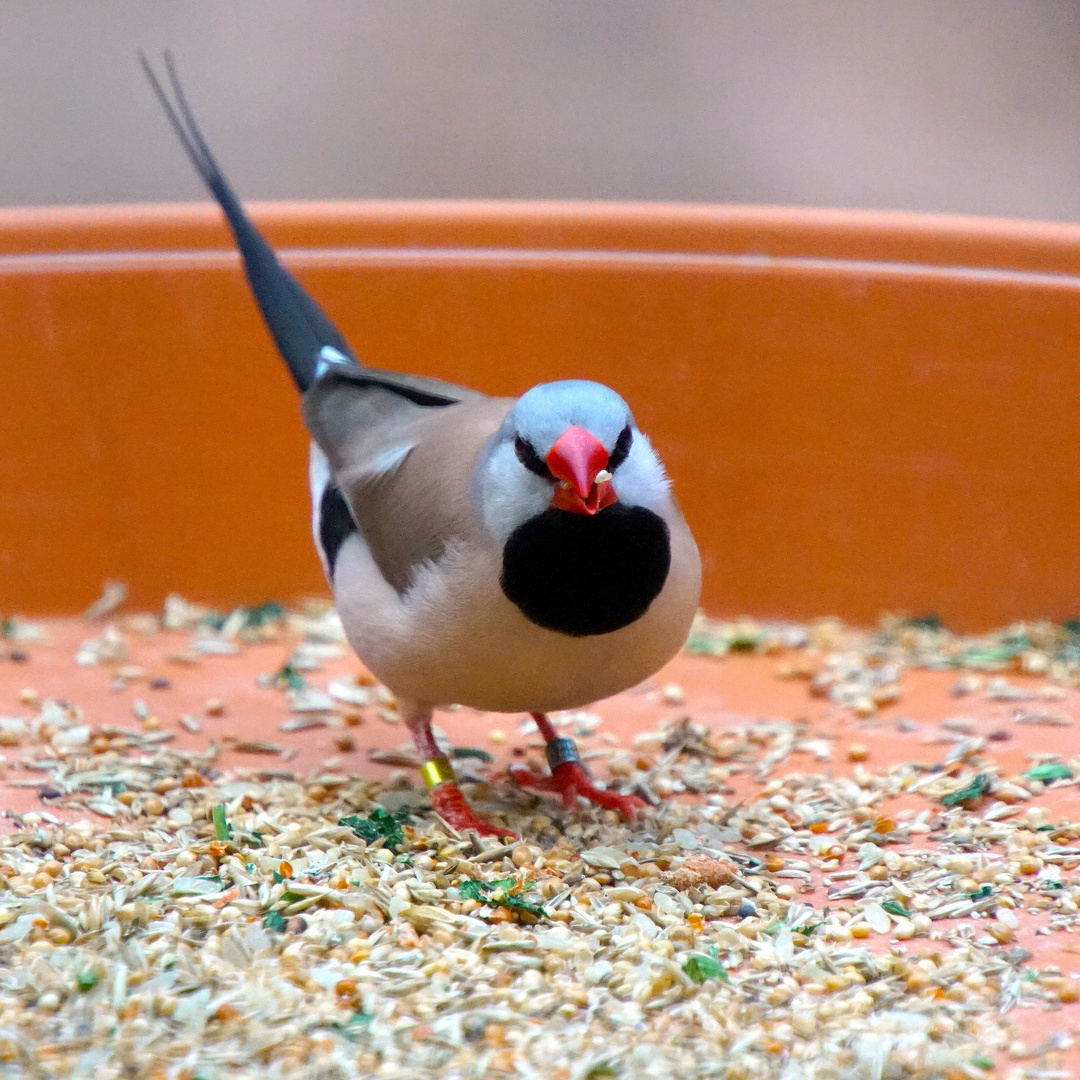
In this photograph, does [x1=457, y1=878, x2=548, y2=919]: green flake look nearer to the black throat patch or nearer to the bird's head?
the black throat patch

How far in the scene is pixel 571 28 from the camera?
24.1 ft

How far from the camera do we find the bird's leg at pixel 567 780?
106 inches

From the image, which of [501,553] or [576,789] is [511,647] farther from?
[576,789]

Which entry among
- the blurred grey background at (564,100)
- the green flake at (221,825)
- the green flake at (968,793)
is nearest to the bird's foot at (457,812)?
the green flake at (221,825)

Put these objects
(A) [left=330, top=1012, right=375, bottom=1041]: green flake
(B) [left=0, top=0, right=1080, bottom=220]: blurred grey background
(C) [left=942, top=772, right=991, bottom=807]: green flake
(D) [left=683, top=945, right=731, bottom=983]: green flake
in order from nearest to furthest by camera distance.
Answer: (A) [left=330, top=1012, right=375, bottom=1041]: green flake → (D) [left=683, top=945, right=731, bottom=983]: green flake → (C) [left=942, top=772, right=991, bottom=807]: green flake → (B) [left=0, top=0, right=1080, bottom=220]: blurred grey background

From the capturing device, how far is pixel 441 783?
2648 millimetres

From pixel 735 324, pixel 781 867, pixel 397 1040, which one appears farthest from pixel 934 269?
pixel 397 1040

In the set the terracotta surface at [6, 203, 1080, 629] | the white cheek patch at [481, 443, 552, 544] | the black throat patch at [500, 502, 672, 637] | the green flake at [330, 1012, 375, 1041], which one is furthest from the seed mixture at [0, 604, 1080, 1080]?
the white cheek patch at [481, 443, 552, 544]

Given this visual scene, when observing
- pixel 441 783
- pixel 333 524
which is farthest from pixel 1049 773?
pixel 333 524

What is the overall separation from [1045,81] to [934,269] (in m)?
4.21

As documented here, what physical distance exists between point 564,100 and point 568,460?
5.14m

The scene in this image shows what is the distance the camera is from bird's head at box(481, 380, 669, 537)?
7.07 ft

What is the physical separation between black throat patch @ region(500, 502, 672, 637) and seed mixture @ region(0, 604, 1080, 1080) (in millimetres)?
402

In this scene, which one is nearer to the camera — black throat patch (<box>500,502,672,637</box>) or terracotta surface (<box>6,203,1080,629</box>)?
black throat patch (<box>500,502,672,637</box>)
